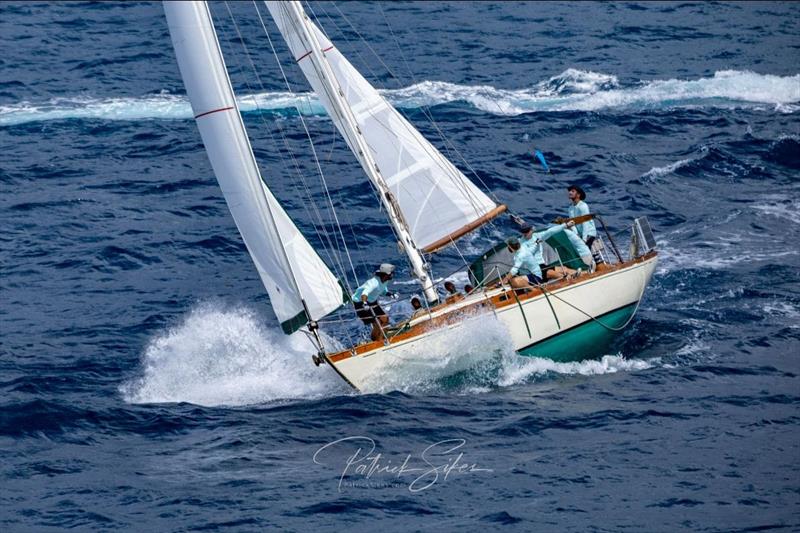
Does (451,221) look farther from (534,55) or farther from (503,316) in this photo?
(534,55)

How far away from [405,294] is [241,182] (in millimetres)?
8083

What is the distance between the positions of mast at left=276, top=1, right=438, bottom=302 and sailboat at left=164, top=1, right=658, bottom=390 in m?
0.03

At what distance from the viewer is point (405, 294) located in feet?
93.0

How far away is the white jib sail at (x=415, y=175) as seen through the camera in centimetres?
2559

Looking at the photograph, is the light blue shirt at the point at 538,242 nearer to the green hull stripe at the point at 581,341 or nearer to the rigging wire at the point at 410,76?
the green hull stripe at the point at 581,341

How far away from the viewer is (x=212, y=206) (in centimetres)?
3353

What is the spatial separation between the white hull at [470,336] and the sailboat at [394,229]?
0.08 feet

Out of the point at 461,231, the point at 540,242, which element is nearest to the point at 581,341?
the point at 540,242

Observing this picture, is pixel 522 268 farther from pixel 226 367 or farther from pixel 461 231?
pixel 226 367

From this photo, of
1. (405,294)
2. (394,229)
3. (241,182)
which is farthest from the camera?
(405,294)

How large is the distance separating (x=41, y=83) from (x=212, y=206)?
46.4ft

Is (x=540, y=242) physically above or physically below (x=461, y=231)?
below

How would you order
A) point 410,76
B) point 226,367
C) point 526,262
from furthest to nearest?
point 410,76
point 226,367
point 526,262

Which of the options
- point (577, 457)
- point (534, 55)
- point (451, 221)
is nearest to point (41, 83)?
point (534, 55)
